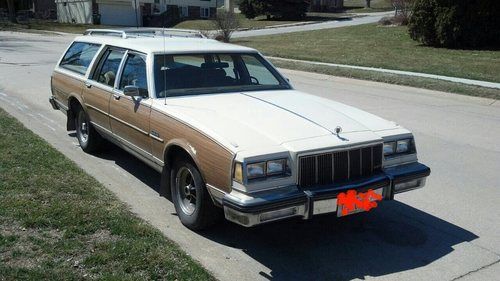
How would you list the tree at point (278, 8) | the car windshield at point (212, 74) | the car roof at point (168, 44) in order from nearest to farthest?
the car windshield at point (212, 74) → the car roof at point (168, 44) → the tree at point (278, 8)

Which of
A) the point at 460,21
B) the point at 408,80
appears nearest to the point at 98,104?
the point at 408,80

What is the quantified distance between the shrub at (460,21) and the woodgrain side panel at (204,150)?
2012cm

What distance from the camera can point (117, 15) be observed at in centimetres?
5812

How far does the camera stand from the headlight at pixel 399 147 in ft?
15.2

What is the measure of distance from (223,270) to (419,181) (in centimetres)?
196

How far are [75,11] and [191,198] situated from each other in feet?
199

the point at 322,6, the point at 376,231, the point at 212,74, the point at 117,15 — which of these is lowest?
the point at 376,231

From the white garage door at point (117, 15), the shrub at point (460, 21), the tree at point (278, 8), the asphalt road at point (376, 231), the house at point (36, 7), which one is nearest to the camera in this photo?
the asphalt road at point (376, 231)

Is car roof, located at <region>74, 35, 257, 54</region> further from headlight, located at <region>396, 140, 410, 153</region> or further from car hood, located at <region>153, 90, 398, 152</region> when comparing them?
headlight, located at <region>396, 140, 410, 153</region>

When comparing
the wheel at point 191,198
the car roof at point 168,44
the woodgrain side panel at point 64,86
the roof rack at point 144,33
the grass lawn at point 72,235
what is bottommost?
the grass lawn at point 72,235

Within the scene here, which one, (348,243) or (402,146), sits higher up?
(402,146)

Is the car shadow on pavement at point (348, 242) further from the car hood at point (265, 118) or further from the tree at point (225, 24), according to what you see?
the tree at point (225, 24)

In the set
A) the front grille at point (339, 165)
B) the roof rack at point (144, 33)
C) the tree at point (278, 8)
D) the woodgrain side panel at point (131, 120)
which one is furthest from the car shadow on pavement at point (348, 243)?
the tree at point (278, 8)

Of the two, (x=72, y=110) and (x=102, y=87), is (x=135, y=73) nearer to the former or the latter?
(x=102, y=87)
